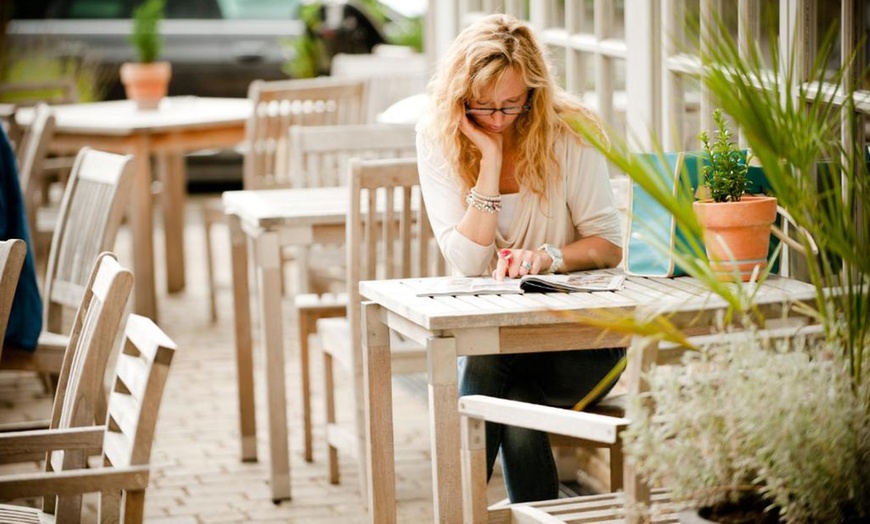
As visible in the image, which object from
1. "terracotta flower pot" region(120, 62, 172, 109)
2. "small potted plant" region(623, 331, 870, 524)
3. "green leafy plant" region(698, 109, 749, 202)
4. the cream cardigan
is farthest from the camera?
"terracotta flower pot" region(120, 62, 172, 109)

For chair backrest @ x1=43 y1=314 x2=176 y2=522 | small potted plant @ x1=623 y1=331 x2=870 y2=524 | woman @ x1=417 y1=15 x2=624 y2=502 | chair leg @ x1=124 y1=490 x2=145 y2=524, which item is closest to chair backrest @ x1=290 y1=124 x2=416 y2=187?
woman @ x1=417 y1=15 x2=624 y2=502

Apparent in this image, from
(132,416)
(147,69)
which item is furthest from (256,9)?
(132,416)

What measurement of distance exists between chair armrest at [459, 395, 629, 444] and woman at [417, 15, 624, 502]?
25.7 inches

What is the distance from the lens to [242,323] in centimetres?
428

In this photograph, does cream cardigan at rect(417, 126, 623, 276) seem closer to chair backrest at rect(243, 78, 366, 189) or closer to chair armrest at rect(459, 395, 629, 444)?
chair armrest at rect(459, 395, 629, 444)

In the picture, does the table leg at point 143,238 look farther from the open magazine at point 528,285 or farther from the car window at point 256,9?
the car window at point 256,9

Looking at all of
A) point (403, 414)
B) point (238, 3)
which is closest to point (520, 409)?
point (403, 414)

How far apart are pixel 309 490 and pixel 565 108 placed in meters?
1.58

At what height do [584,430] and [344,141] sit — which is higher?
[344,141]

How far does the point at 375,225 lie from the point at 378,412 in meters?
0.74

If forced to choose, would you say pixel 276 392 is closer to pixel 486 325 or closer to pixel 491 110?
pixel 491 110

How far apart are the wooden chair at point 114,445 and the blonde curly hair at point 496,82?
3.30 feet

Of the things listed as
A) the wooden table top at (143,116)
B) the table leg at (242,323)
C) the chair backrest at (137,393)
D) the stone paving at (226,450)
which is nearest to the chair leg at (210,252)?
the stone paving at (226,450)

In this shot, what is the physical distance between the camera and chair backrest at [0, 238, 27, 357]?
110 inches
